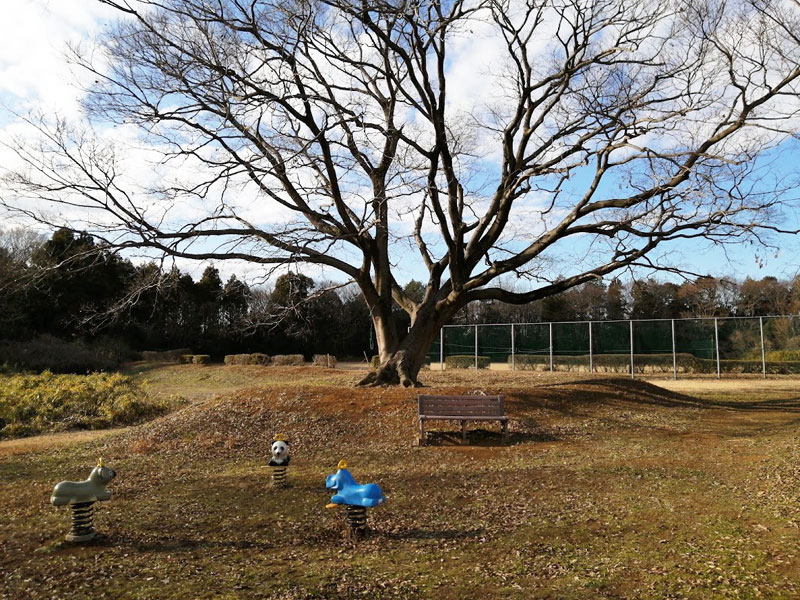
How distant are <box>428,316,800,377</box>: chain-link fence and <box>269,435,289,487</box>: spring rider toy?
21096 mm

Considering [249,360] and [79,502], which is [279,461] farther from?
[249,360]

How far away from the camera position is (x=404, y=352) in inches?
576

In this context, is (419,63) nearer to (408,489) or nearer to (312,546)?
(408,489)

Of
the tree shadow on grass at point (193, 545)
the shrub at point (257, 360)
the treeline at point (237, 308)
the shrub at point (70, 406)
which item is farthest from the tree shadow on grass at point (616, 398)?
the shrub at point (257, 360)

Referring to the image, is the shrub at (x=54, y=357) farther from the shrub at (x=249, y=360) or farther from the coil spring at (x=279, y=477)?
the coil spring at (x=279, y=477)

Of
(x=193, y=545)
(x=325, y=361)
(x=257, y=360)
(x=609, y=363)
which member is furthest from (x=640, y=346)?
(x=193, y=545)

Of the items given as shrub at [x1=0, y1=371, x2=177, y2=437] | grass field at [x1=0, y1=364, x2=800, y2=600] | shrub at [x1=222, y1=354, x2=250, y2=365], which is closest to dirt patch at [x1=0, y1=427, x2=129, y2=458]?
grass field at [x1=0, y1=364, x2=800, y2=600]

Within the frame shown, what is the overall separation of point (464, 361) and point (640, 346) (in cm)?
788

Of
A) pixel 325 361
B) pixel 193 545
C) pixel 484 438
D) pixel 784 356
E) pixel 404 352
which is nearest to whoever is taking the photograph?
pixel 193 545

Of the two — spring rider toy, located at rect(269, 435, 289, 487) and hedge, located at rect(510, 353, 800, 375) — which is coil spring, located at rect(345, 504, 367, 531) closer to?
spring rider toy, located at rect(269, 435, 289, 487)

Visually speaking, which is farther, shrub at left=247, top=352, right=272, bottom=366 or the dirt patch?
shrub at left=247, top=352, right=272, bottom=366

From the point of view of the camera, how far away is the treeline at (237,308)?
30.9 metres

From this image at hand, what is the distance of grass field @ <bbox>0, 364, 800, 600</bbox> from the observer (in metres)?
4.43

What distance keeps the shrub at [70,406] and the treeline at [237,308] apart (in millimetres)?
11063
